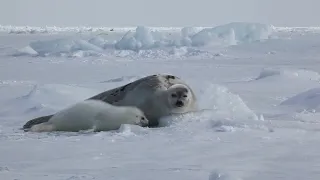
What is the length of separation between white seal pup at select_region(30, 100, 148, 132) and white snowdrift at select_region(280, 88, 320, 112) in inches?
62.6

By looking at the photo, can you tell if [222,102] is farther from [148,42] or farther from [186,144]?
[148,42]

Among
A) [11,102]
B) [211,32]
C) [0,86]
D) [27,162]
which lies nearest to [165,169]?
[27,162]

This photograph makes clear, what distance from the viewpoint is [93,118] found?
3.61 m

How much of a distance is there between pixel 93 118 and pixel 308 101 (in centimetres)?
208

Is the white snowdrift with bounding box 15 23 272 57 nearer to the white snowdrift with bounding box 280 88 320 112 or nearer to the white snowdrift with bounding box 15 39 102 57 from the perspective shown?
the white snowdrift with bounding box 15 39 102 57

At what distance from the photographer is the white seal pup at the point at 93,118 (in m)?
3.57

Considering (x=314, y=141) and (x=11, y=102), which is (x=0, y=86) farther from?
(x=314, y=141)

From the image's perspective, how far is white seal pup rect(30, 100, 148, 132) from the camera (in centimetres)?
357

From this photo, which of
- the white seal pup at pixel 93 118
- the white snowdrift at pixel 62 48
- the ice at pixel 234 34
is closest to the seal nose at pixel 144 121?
the white seal pup at pixel 93 118

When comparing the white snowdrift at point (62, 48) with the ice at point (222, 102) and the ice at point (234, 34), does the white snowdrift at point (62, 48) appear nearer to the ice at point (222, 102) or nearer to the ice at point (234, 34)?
the ice at point (234, 34)

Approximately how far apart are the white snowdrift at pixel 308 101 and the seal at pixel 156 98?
119 cm

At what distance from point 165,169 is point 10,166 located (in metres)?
0.66

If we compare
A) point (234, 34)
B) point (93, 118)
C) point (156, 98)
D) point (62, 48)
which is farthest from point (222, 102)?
point (234, 34)

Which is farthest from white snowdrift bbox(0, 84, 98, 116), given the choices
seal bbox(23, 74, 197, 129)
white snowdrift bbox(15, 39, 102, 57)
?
white snowdrift bbox(15, 39, 102, 57)
